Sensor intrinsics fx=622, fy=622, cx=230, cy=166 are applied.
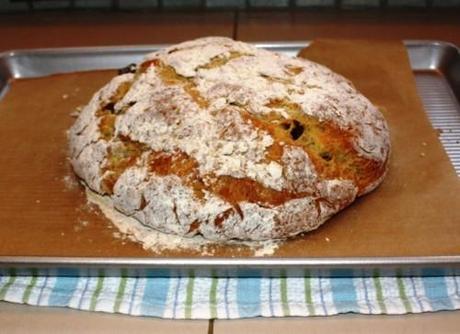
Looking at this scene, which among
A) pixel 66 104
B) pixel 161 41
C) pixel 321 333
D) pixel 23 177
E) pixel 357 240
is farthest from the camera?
pixel 161 41

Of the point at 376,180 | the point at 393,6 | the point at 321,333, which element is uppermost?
the point at 393,6

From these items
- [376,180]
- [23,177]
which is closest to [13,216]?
[23,177]

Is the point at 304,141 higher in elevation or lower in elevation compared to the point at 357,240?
higher

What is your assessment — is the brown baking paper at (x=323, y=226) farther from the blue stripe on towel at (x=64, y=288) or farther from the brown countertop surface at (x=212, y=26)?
the brown countertop surface at (x=212, y=26)

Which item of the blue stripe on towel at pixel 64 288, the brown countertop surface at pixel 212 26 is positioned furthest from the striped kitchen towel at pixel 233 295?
the brown countertop surface at pixel 212 26

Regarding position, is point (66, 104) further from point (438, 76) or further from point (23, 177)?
point (438, 76)

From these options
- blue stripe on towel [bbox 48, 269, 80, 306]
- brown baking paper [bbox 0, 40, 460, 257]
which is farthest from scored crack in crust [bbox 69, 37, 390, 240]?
blue stripe on towel [bbox 48, 269, 80, 306]

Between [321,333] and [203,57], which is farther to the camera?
[203,57]

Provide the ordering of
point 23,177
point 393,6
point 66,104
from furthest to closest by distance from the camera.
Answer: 1. point 393,6
2. point 66,104
3. point 23,177
